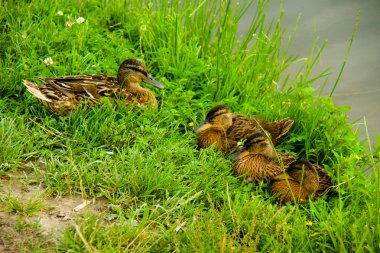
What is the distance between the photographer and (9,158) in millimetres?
5504

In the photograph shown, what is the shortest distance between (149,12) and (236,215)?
10.7 ft

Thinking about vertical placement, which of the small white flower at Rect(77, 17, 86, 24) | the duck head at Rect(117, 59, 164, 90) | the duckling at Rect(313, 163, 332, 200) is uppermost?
the small white flower at Rect(77, 17, 86, 24)

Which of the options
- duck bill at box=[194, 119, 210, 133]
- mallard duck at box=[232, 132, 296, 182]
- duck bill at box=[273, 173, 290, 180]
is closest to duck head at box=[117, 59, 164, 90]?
duck bill at box=[194, 119, 210, 133]

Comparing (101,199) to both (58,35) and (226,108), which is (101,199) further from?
(58,35)

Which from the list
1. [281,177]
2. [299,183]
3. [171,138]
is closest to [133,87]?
[171,138]

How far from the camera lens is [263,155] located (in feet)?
19.6

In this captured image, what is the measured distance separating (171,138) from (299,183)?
1.22 m

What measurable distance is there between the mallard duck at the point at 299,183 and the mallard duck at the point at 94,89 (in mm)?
1462

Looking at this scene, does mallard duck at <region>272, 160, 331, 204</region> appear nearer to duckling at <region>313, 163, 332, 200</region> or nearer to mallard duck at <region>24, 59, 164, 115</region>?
duckling at <region>313, 163, 332, 200</region>

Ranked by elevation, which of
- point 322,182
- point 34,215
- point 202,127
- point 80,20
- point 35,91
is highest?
point 80,20

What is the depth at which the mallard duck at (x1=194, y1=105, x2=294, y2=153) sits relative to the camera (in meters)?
6.12

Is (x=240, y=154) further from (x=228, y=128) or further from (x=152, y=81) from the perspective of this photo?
(x=152, y=81)

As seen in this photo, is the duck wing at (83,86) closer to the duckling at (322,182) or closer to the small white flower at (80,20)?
the small white flower at (80,20)

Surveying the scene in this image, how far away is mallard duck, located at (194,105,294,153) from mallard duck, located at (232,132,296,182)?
0.68 ft
